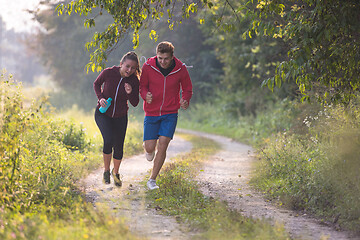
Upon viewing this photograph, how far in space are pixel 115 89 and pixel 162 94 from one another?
758 mm

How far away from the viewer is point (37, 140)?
935 centimetres

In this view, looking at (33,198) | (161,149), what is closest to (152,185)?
(161,149)

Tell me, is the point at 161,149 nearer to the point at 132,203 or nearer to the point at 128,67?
the point at 132,203

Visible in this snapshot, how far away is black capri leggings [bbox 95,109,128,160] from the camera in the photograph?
7.57 meters

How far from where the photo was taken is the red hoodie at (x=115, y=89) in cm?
751

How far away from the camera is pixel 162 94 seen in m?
7.29

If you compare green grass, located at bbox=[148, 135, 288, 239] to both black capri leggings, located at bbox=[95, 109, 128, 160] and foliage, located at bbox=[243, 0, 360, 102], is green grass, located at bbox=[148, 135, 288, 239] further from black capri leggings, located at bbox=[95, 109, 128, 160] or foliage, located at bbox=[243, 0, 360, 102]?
foliage, located at bbox=[243, 0, 360, 102]

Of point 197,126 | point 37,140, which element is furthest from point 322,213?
point 197,126

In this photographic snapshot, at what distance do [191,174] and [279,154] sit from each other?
6.07 ft

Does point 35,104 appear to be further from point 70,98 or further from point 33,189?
point 70,98

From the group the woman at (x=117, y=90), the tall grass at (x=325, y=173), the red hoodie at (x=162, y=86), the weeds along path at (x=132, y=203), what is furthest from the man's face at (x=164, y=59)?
the tall grass at (x=325, y=173)

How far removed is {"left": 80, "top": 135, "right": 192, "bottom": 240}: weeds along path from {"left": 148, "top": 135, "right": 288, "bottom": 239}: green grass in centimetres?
20

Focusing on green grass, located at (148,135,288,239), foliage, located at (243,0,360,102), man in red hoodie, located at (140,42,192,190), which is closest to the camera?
green grass, located at (148,135,288,239)

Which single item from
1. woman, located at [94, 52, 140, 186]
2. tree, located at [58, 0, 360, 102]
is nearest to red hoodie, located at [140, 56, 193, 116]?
woman, located at [94, 52, 140, 186]
